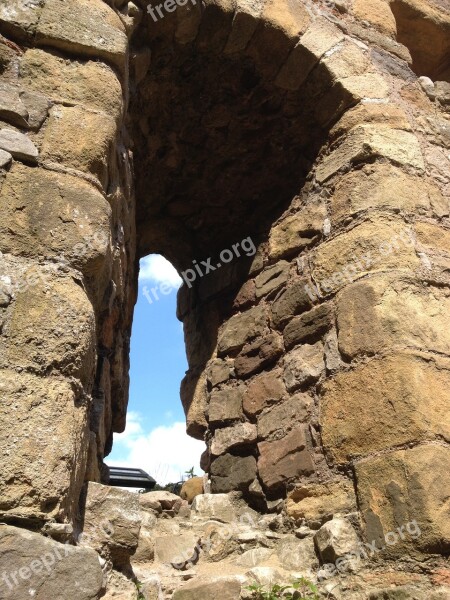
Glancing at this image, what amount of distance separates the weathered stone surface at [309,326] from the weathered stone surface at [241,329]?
25cm

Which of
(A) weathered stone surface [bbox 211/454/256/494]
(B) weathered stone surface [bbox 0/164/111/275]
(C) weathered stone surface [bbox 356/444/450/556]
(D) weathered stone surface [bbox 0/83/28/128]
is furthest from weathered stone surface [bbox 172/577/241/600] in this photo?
(D) weathered stone surface [bbox 0/83/28/128]

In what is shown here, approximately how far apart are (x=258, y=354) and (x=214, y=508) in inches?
28.8

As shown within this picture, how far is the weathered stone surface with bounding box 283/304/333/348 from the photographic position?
99.2 inches

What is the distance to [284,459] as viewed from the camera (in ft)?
8.27

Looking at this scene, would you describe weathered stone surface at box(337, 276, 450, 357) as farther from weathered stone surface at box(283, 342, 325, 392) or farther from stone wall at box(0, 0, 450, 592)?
weathered stone surface at box(283, 342, 325, 392)

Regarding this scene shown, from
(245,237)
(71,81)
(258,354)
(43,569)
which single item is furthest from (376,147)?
(43,569)

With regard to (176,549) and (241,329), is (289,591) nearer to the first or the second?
(176,549)

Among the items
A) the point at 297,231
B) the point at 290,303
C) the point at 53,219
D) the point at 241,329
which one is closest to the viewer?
the point at 53,219

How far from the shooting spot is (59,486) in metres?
1.38

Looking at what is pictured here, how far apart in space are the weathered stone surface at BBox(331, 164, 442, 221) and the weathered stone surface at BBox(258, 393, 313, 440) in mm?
794

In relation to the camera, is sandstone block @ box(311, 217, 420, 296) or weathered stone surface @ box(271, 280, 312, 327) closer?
sandstone block @ box(311, 217, 420, 296)

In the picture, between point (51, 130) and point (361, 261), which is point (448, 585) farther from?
point (51, 130)

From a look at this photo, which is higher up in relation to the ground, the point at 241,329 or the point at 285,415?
the point at 241,329

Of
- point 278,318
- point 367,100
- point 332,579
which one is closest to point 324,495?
point 332,579
